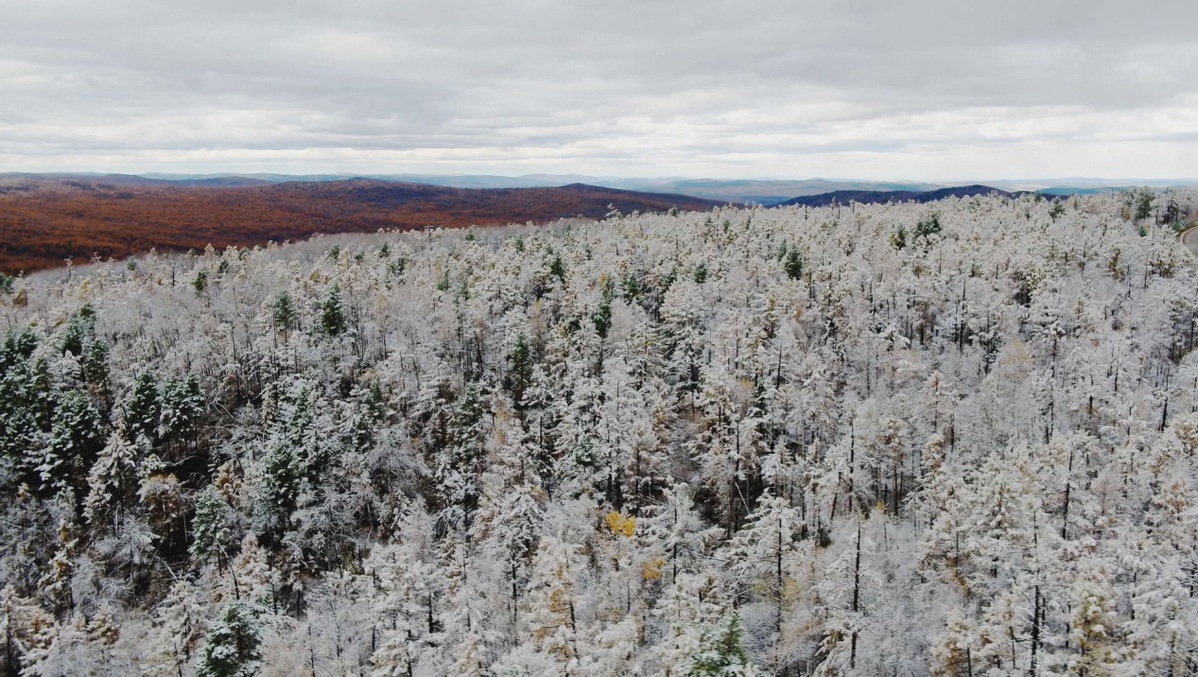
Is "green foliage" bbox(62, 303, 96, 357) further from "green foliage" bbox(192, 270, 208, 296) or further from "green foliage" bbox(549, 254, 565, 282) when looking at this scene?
"green foliage" bbox(549, 254, 565, 282)

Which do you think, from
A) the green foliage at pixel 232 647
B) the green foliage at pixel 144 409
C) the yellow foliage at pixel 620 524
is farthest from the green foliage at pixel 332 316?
the yellow foliage at pixel 620 524

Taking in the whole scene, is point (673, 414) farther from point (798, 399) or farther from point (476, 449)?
point (476, 449)

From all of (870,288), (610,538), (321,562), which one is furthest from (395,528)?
(870,288)

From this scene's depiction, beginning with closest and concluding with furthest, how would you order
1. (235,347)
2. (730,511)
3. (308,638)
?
(308,638) → (730,511) → (235,347)

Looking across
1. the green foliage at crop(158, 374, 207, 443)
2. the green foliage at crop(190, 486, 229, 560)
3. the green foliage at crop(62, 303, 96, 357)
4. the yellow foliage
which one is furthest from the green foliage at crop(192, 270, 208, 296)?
the yellow foliage

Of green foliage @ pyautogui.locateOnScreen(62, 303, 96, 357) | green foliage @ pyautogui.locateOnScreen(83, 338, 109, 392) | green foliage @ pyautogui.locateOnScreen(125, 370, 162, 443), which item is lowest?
green foliage @ pyautogui.locateOnScreen(125, 370, 162, 443)
